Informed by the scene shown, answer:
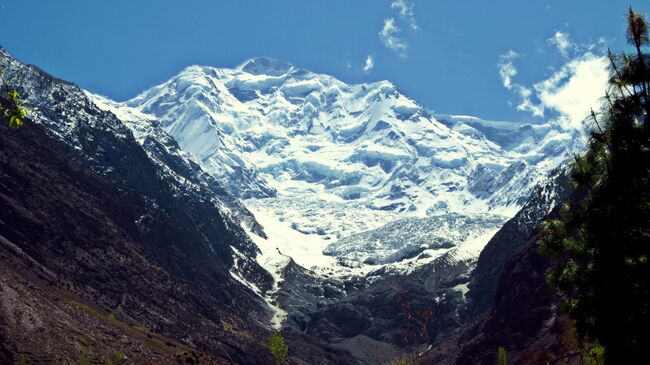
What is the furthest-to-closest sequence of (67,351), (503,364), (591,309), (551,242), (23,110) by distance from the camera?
(67,351) → (503,364) → (551,242) → (591,309) → (23,110)

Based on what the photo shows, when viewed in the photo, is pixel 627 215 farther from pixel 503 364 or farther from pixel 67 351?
pixel 67 351

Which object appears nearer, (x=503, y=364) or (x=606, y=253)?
(x=606, y=253)

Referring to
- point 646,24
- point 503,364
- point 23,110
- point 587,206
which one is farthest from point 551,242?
point 503,364

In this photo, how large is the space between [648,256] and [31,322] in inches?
7418

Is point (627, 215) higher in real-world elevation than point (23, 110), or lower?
higher

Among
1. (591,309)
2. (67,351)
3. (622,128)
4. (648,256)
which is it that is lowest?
(67,351)

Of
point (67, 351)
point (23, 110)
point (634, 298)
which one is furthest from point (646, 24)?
point (67, 351)

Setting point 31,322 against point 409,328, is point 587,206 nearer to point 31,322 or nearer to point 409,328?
point 409,328

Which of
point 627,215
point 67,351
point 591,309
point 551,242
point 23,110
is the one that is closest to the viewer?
point 23,110

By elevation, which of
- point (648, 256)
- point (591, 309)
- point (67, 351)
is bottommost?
point (67, 351)

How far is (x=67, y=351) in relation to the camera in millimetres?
189875

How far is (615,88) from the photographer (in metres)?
36.8

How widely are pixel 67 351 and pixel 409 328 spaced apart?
5527 inches

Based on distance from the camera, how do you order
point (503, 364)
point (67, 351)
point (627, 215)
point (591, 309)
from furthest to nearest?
point (67, 351)
point (503, 364)
point (591, 309)
point (627, 215)
